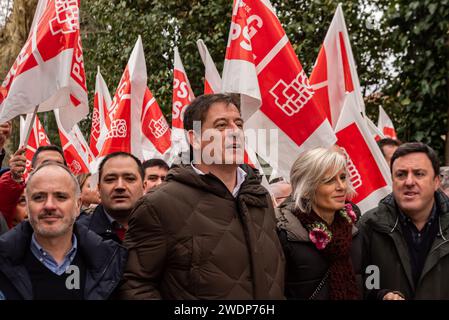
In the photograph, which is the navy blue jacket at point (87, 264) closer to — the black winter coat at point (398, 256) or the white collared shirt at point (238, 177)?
the white collared shirt at point (238, 177)

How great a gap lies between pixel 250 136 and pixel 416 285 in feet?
7.17

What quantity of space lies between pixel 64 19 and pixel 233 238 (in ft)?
10.5

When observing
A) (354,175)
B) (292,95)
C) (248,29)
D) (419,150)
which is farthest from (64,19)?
(419,150)

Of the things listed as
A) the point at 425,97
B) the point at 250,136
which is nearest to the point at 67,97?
the point at 250,136

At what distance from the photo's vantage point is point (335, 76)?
21.8 feet

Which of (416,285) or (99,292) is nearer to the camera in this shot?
(99,292)

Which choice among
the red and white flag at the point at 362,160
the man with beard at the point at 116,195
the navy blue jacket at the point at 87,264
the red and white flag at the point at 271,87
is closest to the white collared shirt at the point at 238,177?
the navy blue jacket at the point at 87,264

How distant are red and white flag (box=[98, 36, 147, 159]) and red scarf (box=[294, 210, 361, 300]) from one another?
3.34m

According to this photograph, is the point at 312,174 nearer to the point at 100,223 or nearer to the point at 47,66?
the point at 100,223

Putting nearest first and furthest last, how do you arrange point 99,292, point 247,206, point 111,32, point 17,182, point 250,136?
point 99,292, point 247,206, point 17,182, point 250,136, point 111,32

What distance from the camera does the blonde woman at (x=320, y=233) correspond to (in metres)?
3.76

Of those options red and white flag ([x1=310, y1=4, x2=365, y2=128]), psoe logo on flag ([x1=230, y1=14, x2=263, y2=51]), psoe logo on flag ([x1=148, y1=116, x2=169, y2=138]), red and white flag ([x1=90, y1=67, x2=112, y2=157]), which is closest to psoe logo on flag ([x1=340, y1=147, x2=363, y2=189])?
red and white flag ([x1=310, y1=4, x2=365, y2=128])
